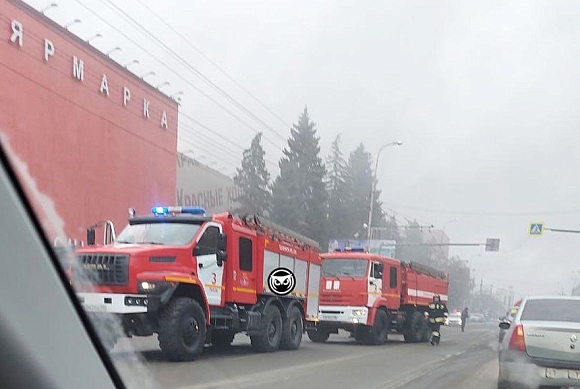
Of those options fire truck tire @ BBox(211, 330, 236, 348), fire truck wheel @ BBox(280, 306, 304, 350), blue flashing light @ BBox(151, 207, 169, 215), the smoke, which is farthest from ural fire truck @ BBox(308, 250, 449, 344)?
the smoke

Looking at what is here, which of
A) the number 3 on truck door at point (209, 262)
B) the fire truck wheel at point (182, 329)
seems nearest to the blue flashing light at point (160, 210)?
the number 3 on truck door at point (209, 262)

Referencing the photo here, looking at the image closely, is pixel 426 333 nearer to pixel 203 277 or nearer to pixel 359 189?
pixel 359 189

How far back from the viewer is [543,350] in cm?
888

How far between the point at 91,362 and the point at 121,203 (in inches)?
219

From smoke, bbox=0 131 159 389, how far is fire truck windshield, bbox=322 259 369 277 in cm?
1552

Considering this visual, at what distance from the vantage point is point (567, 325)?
29.3 ft

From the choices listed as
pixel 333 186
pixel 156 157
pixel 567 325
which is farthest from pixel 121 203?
pixel 333 186

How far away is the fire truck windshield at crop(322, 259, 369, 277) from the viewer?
19.7 metres

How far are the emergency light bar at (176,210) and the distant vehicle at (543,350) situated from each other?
5.28 metres

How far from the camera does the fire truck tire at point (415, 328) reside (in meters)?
23.7

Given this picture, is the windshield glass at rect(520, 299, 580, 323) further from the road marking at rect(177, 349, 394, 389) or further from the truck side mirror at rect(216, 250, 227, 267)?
the truck side mirror at rect(216, 250, 227, 267)

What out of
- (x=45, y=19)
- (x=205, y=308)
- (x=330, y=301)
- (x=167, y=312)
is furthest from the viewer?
(x=330, y=301)

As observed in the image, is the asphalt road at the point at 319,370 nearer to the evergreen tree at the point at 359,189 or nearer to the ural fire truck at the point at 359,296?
the ural fire truck at the point at 359,296

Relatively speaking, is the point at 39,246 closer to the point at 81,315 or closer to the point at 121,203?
the point at 81,315
